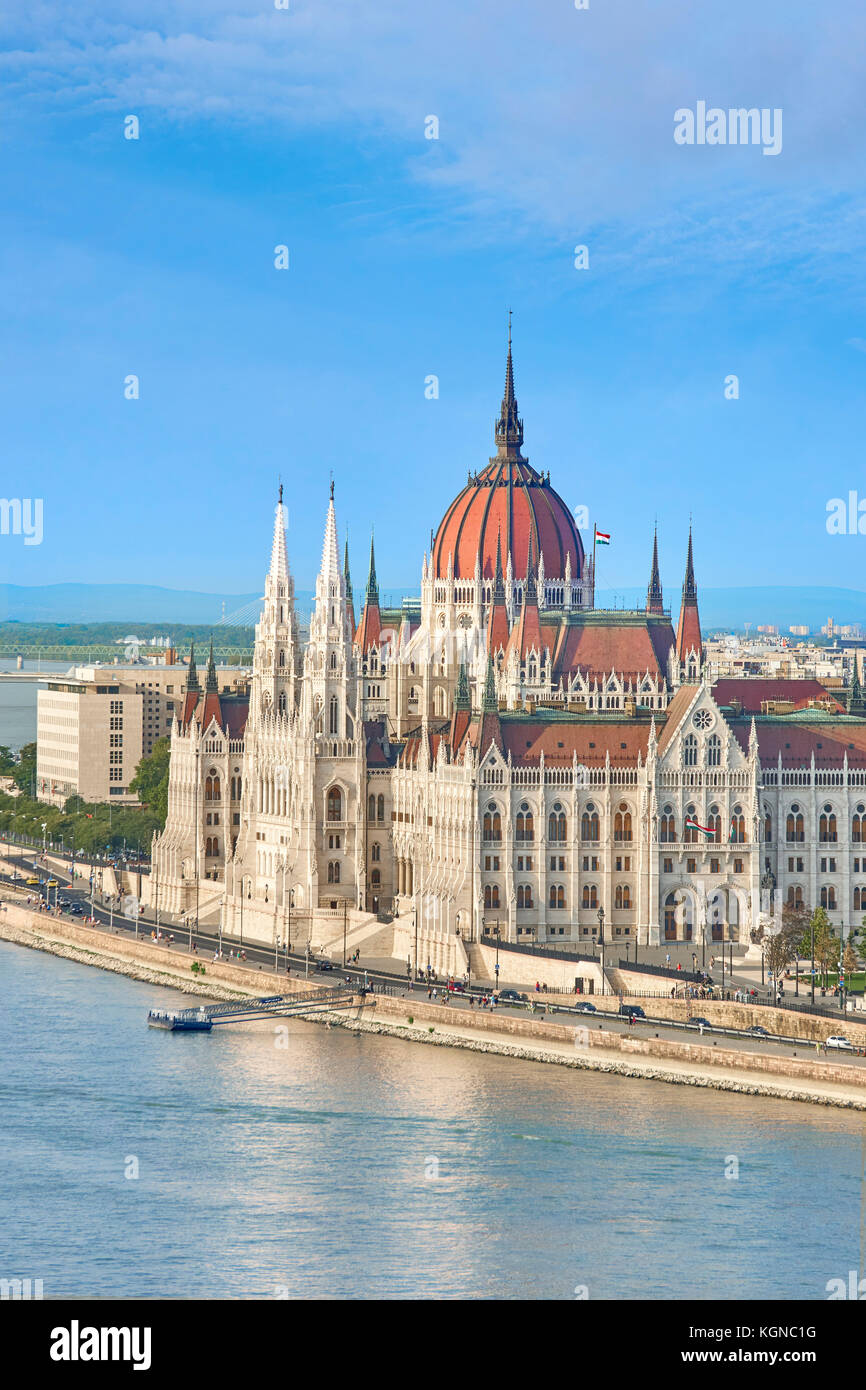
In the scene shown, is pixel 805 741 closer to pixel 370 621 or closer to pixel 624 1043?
pixel 624 1043

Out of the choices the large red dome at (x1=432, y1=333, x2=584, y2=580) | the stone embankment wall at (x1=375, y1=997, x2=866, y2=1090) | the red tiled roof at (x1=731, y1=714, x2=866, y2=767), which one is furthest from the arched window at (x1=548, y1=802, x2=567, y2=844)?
the large red dome at (x1=432, y1=333, x2=584, y2=580)

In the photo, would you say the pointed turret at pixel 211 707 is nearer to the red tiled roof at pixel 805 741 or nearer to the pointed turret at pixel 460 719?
the pointed turret at pixel 460 719

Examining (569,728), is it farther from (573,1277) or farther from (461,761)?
(573,1277)

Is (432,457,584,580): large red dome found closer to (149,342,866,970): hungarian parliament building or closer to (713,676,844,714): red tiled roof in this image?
(149,342,866,970): hungarian parliament building

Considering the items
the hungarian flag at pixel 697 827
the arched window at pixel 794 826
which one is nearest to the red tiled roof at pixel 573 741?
the hungarian flag at pixel 697 827

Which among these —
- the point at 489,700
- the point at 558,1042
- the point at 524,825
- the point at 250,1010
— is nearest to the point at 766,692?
the point at 489,700
